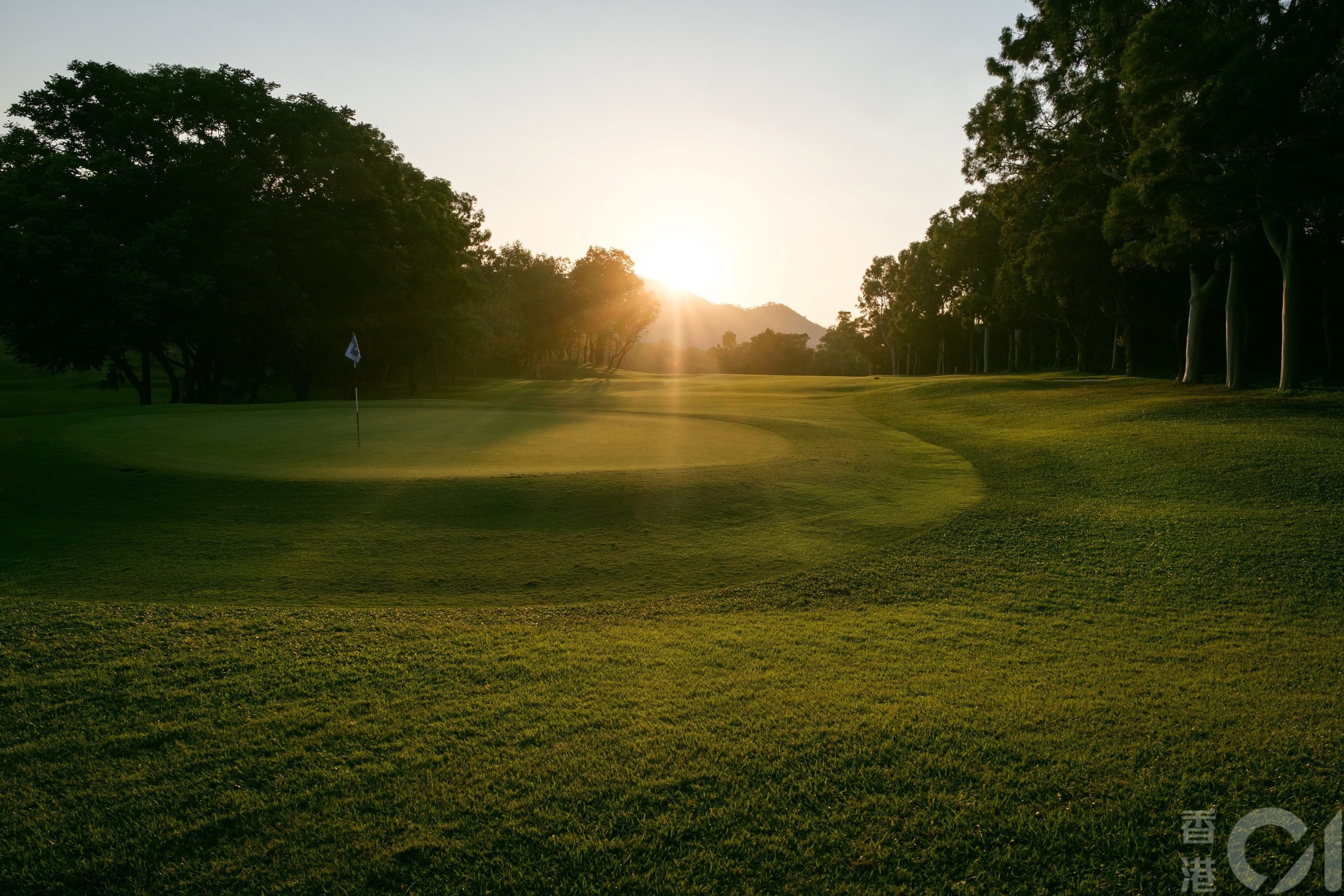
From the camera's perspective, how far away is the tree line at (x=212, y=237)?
97.3 ft

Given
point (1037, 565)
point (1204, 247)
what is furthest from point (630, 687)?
point (1204, 247)

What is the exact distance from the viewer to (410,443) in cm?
1650

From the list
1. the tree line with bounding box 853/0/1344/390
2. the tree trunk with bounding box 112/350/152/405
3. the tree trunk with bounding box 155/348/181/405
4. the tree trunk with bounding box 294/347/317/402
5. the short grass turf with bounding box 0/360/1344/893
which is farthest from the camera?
the tree trunk with bounding box 294/347/317/402

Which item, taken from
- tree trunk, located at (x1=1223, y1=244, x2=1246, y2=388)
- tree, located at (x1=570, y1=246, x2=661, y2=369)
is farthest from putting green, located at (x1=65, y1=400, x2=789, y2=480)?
tree, located at (x1=570, y1=246, x2=661, y2=369)

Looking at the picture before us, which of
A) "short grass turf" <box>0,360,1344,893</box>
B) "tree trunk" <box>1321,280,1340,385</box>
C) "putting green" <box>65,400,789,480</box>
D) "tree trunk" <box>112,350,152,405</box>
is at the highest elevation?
"tree trunk" <box>1321,280,1340,385</box>

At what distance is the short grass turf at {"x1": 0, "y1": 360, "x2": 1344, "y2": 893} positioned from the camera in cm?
349

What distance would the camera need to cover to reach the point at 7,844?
349 cm

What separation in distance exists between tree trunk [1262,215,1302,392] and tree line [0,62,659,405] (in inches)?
1487

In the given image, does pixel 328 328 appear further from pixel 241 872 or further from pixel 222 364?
pixel 241 872

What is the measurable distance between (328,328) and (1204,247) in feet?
127

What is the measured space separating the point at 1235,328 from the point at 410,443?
93.0ft

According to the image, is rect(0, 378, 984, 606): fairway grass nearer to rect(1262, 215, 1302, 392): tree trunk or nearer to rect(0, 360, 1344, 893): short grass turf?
rect(0, 360, 1344, 893): short grass turf

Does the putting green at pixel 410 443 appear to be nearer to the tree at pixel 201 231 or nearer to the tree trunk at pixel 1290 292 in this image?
the tree at pixel 201 231

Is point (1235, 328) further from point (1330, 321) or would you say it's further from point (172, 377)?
point (172, 377)
